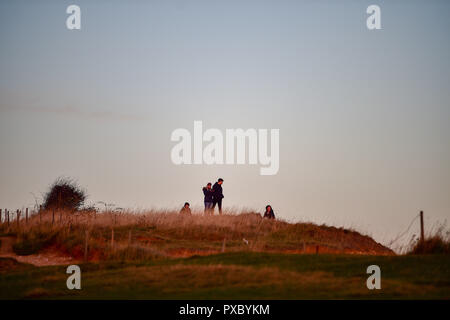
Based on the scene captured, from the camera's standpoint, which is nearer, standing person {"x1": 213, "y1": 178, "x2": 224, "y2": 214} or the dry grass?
the dry grass

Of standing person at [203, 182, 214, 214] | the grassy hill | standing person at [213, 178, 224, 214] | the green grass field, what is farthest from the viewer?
standing person at [203, 182, 214, 214]

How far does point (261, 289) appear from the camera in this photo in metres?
20.5

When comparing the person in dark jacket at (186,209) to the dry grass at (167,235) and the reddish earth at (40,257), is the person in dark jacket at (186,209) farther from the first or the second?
the reddish earth at (40,257)

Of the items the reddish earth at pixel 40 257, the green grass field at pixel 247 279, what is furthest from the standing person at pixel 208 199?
the green grass field at pixel 247 279

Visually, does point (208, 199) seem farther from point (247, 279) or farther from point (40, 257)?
point (247, 279)

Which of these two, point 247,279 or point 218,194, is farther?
point 218,194

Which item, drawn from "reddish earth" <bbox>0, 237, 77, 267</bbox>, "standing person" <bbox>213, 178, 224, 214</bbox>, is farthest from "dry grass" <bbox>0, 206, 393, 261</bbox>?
"standing person" <bbox>213, 178, 224, 214</bbox>

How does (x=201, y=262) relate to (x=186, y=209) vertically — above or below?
below

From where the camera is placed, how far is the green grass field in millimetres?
19922

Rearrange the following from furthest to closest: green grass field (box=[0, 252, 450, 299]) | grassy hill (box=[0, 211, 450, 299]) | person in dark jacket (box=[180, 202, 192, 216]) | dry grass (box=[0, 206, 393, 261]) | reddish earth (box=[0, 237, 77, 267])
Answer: person in dark jacket (box=[180, 202, 192, 216]) → dry grass (box=[0, 206, 393, 261]) → reddish earth (box=[0, 237, 77, 267]) → grassy hill (box=[0, 211, 450, 299]) → green grass field (box=[0, 252, 450, 299])

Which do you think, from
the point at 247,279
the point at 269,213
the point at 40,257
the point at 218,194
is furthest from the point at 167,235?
the point at 247,279

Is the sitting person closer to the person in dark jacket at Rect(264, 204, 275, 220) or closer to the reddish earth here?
the person in dark jacket at Rect(264, 204, 275, 220)

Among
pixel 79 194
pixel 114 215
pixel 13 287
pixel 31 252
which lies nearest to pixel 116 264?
pixel 13 287

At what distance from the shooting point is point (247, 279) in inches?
878
